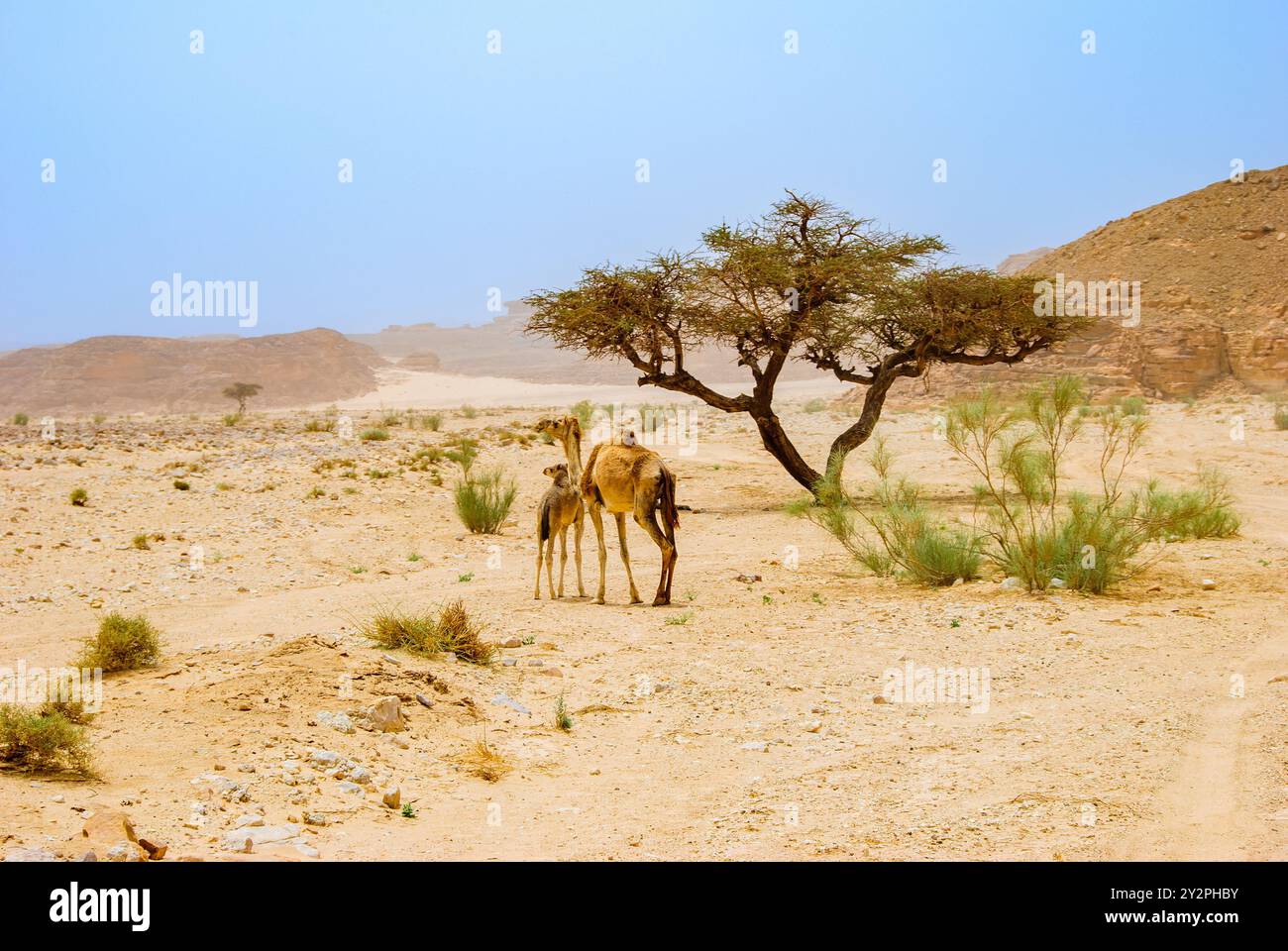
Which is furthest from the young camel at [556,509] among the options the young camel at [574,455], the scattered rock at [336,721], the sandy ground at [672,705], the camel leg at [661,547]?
the scattered rock at [336,721]

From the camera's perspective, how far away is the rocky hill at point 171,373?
77000mm

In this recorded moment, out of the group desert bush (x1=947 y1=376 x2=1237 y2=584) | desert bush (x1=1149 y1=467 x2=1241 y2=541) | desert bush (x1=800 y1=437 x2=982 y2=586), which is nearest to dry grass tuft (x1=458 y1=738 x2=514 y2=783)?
desert bush (x1=947 y1=376 x2=1237 y2=584)

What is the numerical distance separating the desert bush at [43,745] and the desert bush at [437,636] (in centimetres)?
344

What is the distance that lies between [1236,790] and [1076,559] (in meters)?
5.96

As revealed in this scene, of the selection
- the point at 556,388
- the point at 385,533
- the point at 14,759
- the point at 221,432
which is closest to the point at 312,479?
the point at 385,533

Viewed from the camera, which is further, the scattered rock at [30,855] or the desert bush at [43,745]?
the desert bush at [43,745]

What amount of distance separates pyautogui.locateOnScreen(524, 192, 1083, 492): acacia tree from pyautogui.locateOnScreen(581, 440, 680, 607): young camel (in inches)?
331

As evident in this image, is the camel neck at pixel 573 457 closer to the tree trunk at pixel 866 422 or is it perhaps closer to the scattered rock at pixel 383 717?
the scattered rock at pixel 383 717

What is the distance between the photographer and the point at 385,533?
1683 centimetres

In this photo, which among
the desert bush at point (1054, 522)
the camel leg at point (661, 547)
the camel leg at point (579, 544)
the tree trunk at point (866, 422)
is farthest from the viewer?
the tree trunk at point (866, 422)

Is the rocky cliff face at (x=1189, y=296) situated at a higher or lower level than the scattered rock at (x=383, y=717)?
higher

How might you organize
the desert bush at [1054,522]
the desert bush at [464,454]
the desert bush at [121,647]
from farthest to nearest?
1. the desert bush at [464,454]
2. the desert bush at [1054,522]
3. the desert bush at [121,647]

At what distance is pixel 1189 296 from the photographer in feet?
157

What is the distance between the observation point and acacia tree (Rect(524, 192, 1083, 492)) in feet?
66.8
